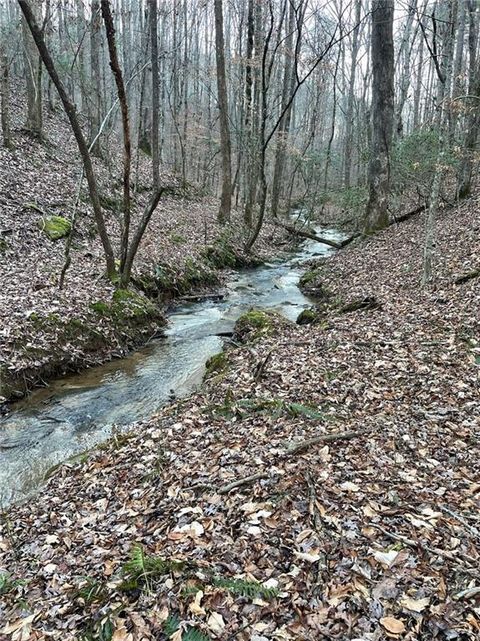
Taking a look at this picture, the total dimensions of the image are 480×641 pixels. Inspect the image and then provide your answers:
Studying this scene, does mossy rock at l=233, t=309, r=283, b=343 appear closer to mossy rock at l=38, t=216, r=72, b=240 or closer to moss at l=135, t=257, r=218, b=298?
moss at l=135, t=257, r=218, b=298

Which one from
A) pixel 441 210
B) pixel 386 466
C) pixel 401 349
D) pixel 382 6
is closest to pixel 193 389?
pixel 401 349

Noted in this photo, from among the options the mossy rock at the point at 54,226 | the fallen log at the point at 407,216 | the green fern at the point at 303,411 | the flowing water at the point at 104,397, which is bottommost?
the flowing water at the point at 104,397

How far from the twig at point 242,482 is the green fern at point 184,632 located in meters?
1.24

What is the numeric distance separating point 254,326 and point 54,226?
21.1 feet

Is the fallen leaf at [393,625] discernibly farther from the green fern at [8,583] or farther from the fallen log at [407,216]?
the fallen log at [407,216]

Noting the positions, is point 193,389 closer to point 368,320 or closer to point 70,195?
point 368,320

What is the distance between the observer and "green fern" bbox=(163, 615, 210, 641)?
2830mm

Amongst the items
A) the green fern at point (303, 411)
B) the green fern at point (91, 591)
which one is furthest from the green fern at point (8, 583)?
the green fern at point (303, 411)

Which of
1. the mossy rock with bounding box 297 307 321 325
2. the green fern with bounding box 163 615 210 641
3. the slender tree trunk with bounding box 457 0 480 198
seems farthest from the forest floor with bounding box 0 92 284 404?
the slender tree trunk with bounding box 457 0 480 198

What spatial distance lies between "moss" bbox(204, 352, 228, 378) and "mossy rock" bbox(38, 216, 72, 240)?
6.27 m

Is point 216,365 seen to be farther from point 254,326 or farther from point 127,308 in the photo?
point 127,308

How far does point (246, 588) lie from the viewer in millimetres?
3094

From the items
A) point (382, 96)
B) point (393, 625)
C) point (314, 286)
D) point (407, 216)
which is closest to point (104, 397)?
point (393, 625)

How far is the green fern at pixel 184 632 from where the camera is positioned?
283 centimetres
